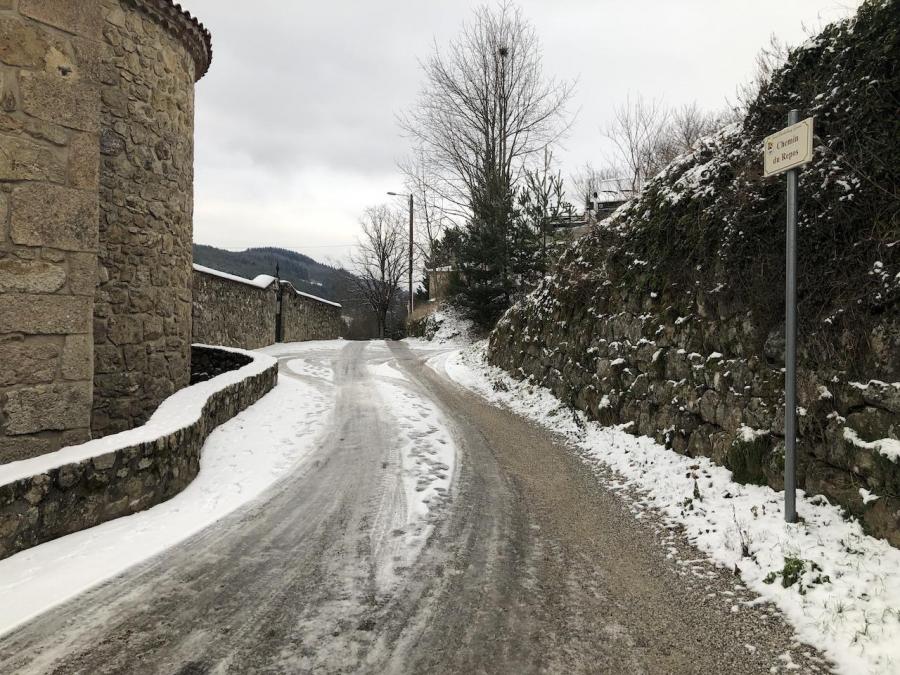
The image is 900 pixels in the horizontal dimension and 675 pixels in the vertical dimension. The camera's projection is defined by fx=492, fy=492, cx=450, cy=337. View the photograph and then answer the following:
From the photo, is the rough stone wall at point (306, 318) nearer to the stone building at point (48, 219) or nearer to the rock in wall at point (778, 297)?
the rock in wall at point (778, 297)

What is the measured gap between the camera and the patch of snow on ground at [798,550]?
258 cm

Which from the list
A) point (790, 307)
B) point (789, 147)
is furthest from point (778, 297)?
point (789, 147)

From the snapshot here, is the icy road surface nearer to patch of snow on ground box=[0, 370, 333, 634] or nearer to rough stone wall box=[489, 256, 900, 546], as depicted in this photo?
patch of snow on ground box=[0, 370, 333, 634]

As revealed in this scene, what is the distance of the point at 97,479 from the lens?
13.0ft

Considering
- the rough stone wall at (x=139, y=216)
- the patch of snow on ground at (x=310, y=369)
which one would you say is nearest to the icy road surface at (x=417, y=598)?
the rough stone wall at (x=139, y=216)

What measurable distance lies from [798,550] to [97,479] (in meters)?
5.22

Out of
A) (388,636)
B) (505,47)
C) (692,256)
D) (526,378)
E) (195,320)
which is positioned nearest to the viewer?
(388,636)

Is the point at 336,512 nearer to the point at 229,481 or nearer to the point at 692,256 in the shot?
the point at 229,481

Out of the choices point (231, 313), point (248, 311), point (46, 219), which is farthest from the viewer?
point (248, 311)

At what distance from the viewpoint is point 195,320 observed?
14383 millimetres

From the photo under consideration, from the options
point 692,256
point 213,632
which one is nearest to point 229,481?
point 213,632

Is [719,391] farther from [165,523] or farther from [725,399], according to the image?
[165,523]

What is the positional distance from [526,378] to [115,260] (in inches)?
309

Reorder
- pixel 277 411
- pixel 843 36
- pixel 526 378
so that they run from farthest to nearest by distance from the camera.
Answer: pixel 526 378, pixel 277 411, pixel 843 36
